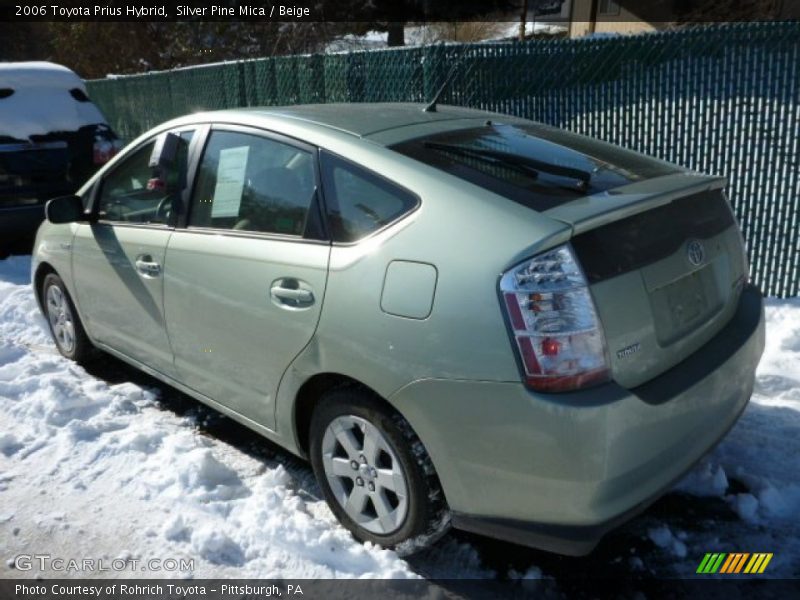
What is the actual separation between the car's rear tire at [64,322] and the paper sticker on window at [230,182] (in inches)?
71.3

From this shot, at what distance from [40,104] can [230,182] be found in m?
5.65

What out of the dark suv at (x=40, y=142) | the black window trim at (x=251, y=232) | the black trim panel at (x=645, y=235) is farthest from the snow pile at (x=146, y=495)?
the dark suv at (x=40, y=142)

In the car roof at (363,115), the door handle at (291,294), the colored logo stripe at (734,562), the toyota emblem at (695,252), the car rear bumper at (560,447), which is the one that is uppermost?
the car roof at (363,115)

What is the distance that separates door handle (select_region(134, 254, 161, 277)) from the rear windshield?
4.79ft

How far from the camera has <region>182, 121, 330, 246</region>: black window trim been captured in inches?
105

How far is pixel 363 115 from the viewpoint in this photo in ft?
10.2

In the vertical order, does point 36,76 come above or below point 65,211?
above

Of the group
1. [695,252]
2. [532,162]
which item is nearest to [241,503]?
[532,162]

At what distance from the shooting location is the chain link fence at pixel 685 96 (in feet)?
15.3

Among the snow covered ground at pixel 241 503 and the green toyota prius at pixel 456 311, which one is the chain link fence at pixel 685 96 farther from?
the green toyota prius at pixel 456 311

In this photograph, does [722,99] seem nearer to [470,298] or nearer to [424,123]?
[424,123]

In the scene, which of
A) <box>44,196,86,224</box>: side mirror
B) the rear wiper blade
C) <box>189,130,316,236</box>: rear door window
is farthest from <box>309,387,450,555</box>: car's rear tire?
<box>44,196,86,224</box>: side mirror

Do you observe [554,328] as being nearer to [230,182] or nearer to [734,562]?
[734,562]

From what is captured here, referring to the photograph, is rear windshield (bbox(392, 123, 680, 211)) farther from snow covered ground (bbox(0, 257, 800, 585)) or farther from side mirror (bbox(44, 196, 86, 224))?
side mirror (bbox(44, 196, 86, 224))
